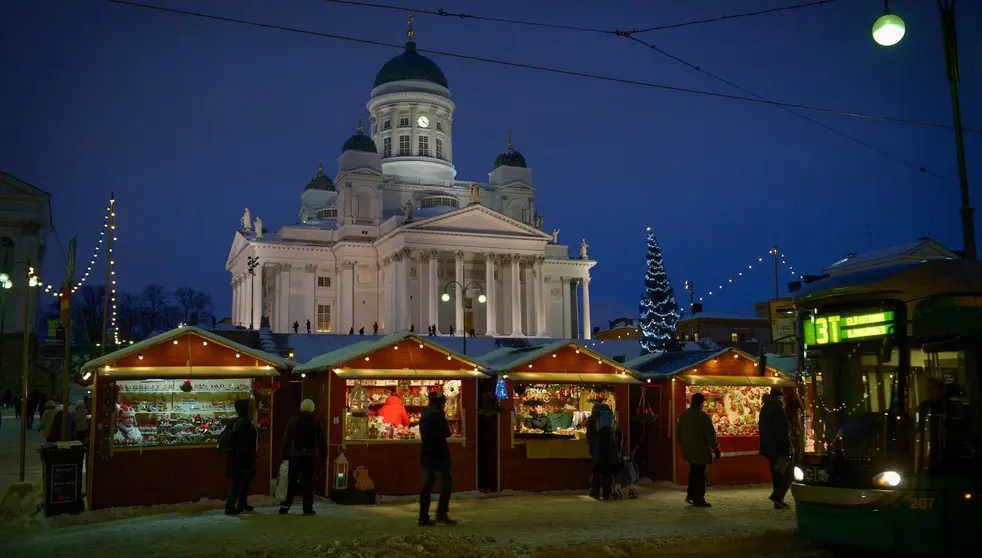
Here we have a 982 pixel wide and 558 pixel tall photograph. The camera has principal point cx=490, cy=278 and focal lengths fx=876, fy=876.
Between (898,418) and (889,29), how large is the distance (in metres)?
5.94

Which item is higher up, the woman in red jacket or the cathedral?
the cathedral

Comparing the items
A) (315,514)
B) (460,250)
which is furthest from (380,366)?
(460,250)

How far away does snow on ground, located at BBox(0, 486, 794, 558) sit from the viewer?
386 inches

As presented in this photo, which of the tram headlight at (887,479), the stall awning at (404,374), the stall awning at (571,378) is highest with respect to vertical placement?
the stall awning at (404,374)

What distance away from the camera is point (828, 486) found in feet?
31.8

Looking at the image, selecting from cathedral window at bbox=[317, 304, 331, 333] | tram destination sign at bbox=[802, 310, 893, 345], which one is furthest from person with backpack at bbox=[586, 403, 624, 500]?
cathedral window at bbox=[317, 304, 331, 333]

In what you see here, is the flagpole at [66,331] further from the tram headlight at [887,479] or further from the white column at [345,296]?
the white column at [345,296]

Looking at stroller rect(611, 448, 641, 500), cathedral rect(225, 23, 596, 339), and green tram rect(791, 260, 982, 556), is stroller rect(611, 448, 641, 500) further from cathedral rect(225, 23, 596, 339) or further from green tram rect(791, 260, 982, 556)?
cathedral rect(225, 23, 596, 339)

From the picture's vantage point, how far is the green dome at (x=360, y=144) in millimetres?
61594

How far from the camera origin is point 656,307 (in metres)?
58.2

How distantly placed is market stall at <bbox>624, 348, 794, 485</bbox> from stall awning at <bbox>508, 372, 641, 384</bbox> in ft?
2.28

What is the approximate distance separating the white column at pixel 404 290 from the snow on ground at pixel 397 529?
3939 cm

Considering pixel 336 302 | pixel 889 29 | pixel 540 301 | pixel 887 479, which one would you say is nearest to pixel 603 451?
pixel 887 479

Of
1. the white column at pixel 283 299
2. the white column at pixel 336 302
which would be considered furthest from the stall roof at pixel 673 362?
the white column at pixel 336 302
